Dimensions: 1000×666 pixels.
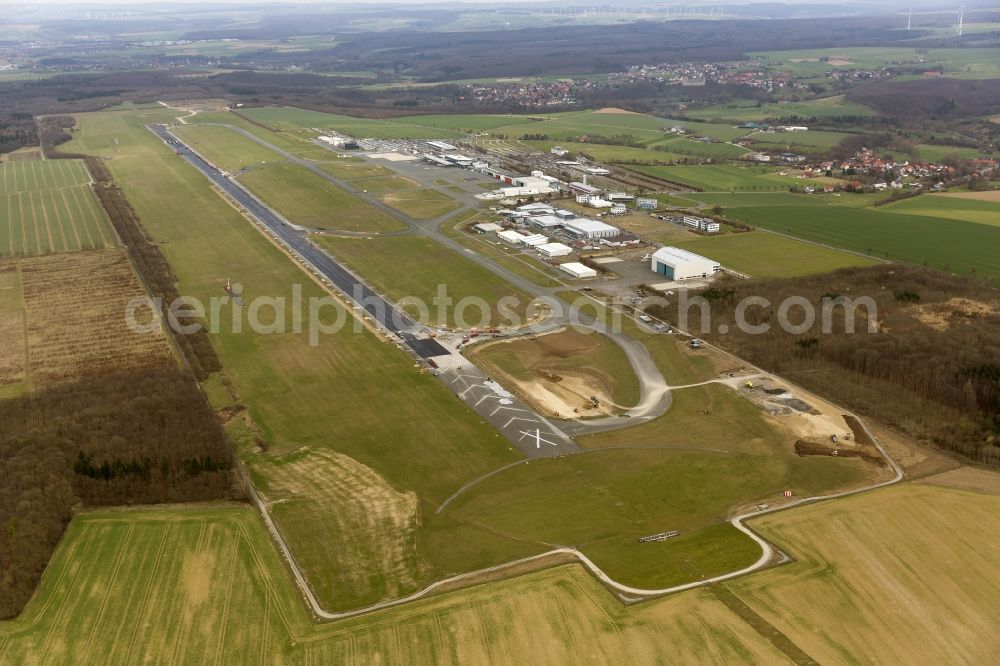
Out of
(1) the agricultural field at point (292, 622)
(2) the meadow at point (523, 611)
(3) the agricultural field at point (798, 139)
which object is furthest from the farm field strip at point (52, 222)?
(3) the agricultural field at point (798, 139)

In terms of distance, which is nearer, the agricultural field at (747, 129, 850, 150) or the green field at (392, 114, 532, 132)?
the agricultural field at (747, 129, 850, 150)

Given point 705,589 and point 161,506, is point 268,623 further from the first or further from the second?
point 705,589

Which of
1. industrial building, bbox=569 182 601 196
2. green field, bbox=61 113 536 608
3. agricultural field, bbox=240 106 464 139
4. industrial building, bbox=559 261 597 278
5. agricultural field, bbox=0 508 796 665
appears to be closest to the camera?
agricultural field, bbox=0 508 796 665

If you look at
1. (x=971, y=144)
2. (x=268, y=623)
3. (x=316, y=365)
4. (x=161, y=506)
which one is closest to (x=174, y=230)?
(x=316, y=365)

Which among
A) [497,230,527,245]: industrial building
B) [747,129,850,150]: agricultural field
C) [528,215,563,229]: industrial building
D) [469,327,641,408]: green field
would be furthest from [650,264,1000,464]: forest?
[747,129,850,150]: agricultural field

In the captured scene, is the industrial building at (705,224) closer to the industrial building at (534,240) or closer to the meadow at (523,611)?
the industrial building at (534,240)

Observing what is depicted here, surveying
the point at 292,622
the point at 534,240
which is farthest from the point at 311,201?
the point at 292,622

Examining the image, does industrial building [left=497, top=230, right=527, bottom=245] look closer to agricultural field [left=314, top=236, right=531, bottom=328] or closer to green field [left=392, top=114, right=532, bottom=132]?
agricultural field [left=314, top=236, right=531, bottom=328]
